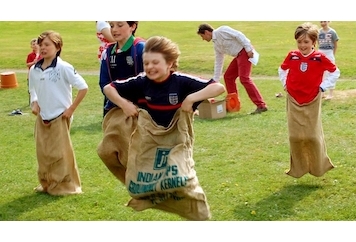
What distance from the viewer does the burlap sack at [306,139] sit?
7.44 meters

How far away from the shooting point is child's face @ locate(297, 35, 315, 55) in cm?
736

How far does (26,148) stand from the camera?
992cm

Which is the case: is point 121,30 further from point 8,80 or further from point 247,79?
point 8,80

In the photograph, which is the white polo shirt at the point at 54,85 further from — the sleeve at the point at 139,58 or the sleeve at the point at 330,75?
the sleeve at the point at 330,75

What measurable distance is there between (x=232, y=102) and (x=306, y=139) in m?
4.87

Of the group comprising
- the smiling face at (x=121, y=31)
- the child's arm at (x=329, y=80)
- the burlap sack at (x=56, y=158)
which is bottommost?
the burlap sack at (x=56, y=158)

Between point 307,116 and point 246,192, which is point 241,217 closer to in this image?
point 246,192

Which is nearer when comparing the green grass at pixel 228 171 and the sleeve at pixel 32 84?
the green grass at pixel 228 171

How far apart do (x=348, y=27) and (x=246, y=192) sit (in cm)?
1917

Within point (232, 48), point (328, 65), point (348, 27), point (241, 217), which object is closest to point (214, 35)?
point (232, 48)

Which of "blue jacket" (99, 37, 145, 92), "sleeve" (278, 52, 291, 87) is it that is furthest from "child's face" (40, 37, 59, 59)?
"sleeve" (278, 52, 291, 87)

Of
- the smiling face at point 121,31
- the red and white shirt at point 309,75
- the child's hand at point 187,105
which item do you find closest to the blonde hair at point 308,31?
the red and white shirt at point 309,75

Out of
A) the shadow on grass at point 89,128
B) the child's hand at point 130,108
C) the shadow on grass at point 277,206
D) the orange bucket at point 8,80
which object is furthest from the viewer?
the orange bucket at point 8,80

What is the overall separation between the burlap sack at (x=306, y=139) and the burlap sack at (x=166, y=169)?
2336 millimetres
